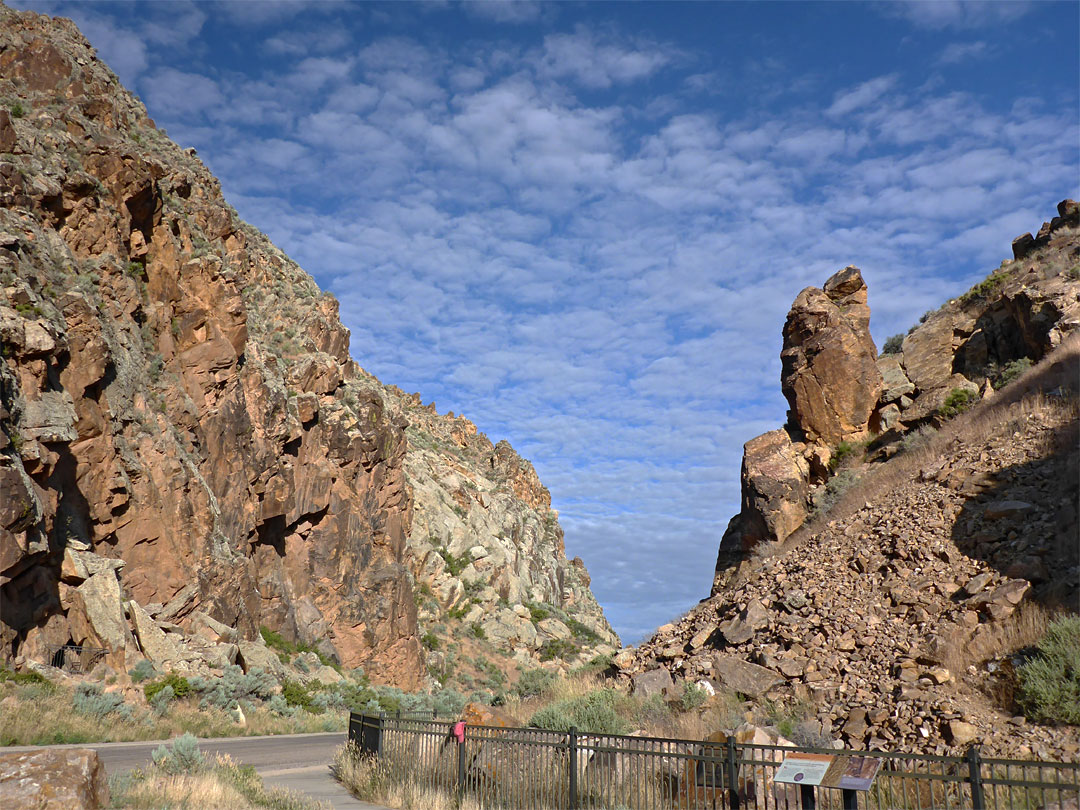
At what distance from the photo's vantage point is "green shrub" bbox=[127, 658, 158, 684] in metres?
23.6

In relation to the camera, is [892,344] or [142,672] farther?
[892,344]

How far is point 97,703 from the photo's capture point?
20.2 metres

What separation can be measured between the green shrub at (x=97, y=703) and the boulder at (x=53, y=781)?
44.2 feet

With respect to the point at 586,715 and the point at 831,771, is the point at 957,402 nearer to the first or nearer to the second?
the point at 586,715

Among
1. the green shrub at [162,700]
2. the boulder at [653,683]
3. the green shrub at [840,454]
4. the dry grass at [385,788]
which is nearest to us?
the dry grass at [385,788]

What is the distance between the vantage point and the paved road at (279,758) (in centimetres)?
1361

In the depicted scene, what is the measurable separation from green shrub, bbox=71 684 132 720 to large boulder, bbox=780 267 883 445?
23.2 meters

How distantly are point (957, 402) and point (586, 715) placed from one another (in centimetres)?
1549

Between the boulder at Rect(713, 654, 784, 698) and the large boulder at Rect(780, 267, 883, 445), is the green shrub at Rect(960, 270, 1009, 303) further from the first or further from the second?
the boulder at Rect(713, 654, 784, 698)

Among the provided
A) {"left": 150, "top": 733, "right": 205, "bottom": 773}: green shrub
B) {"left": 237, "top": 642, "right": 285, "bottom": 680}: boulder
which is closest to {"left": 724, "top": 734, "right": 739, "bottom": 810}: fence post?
{"left": 150, "top": 733, "right": 205, "bottom": 773}: green shrub

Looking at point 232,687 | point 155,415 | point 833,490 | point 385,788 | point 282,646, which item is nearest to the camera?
point 385,788

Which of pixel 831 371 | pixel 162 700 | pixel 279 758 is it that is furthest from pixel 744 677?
pixel 162 700

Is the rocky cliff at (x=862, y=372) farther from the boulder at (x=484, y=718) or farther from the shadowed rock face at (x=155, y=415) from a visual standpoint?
the shadowed rock face at (x=155, y=415)

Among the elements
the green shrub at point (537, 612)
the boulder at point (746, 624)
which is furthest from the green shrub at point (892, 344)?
the green shrub at point (537, 612)
